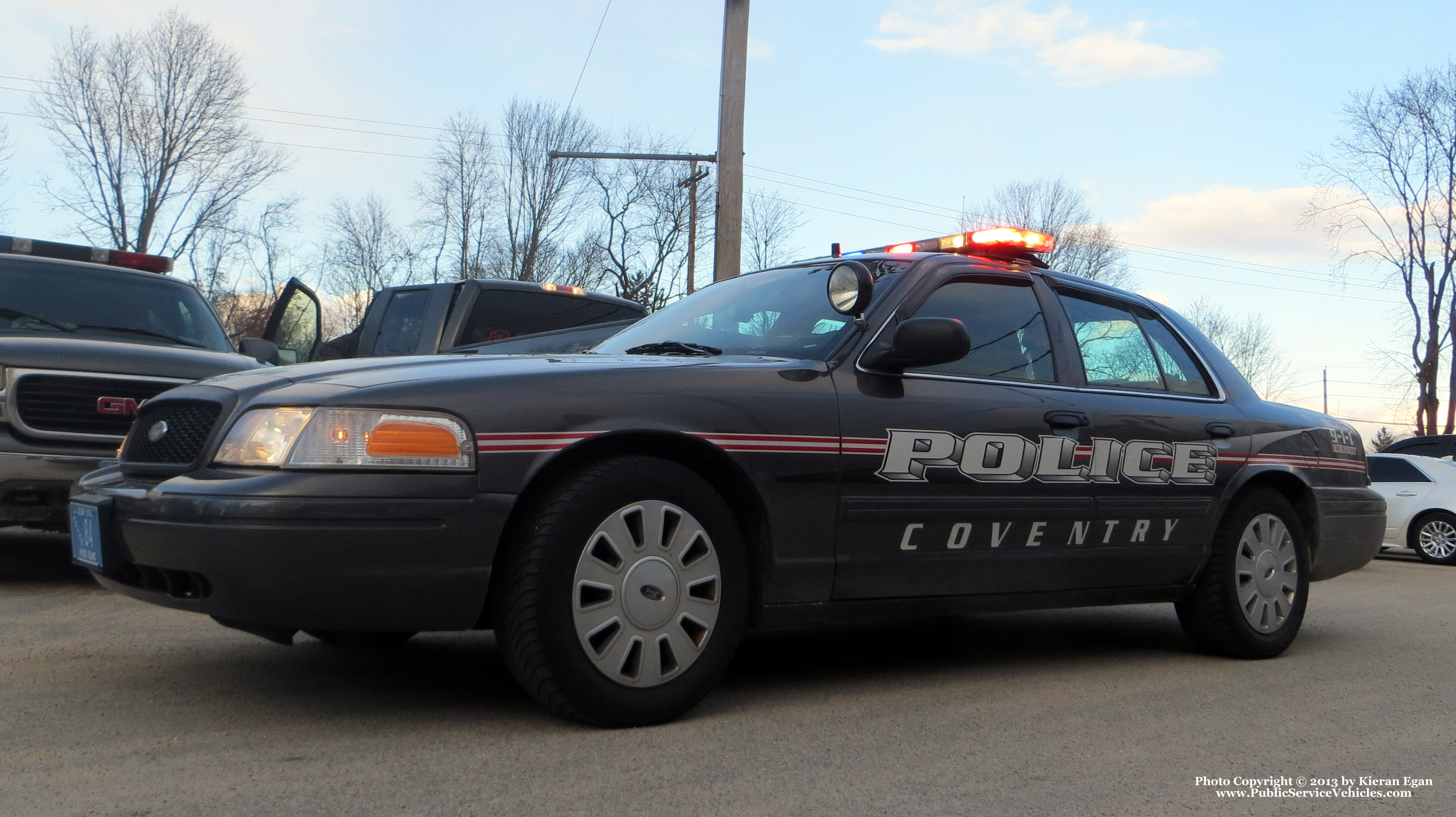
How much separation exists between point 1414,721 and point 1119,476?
1.28m

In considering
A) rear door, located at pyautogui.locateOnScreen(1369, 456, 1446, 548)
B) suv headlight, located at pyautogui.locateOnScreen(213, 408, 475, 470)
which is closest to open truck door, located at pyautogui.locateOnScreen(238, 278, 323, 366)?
suv headlight, located at pyautogui.locateOnScreen(213, 408, 475, 470)

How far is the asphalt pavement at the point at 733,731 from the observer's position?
2.93 m

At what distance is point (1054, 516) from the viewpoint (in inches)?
180

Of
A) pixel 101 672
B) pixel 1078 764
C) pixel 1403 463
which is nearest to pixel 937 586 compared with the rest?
pixel 1078 764

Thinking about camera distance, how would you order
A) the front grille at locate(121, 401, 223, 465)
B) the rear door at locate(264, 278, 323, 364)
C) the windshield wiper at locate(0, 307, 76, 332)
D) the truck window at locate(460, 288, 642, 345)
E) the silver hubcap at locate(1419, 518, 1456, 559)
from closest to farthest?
the front grille at locate(121, 401, 223, 465), the windshield wiper at locate(0, 307, 76, 332), the rear door at locate(264, 278, 323, 364), the truck window at locate(460, 288, 642, 345), the silver hubcap at locate(1419, 518, 1456, 559)

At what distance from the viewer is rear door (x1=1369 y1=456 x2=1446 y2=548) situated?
1452 cm

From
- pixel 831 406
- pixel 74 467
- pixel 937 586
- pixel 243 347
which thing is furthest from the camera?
pixel 243 347

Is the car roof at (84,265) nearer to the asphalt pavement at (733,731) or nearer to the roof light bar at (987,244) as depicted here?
the asphalt pavement at (733,731)

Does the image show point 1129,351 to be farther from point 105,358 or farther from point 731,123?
point 731,123

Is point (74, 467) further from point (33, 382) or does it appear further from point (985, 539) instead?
point (985, 539)

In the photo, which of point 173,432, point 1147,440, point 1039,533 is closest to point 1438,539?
point 1147,440

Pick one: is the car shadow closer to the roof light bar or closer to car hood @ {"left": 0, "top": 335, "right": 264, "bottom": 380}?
car hood @ {"left": 0, "top": 335, "right": 264, "bottom": 380}

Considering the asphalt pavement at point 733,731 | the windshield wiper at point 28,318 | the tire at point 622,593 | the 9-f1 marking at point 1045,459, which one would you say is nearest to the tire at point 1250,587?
the asphalt pavement at point 733,731

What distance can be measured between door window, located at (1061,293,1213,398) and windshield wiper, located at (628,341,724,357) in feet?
5.17
